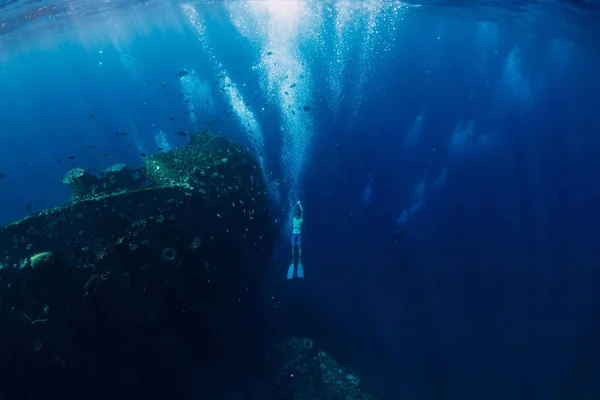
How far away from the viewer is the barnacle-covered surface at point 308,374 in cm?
1145

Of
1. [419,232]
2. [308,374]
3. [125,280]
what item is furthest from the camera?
[419,232]

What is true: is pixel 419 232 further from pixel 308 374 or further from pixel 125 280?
pixel 125 280

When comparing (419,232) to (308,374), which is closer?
(308,374)

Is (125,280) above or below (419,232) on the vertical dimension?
above

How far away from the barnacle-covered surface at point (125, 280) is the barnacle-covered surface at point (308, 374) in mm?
2468

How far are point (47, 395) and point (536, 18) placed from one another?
2875 centimetres

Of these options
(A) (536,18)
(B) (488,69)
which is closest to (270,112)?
(A) (536,18)

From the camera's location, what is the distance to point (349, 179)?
24797 mm

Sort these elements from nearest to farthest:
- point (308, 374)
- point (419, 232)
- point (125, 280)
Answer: point (125, 280)
point (308, 374)
point (419, 232)

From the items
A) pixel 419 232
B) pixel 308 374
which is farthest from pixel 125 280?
pixel 419 232

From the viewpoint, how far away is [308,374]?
1186 centimetres

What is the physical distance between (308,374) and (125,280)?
7542 millimetres

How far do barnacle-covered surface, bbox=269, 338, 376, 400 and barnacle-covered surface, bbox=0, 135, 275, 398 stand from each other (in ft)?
8.10

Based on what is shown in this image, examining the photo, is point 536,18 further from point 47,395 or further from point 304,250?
point 47,395
